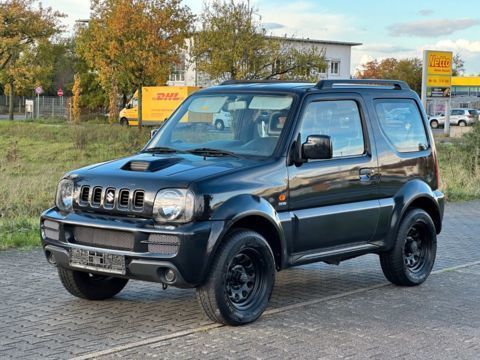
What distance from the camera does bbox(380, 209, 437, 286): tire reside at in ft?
25.7

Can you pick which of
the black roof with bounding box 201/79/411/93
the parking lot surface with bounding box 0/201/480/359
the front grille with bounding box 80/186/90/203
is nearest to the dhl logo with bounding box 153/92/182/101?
the parking lot surface with bounding box 0/201/480/359

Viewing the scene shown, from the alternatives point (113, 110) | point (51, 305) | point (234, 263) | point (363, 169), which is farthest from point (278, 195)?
point (113, 110)

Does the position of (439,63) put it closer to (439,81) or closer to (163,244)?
(439,81)

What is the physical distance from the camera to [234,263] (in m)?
6.21

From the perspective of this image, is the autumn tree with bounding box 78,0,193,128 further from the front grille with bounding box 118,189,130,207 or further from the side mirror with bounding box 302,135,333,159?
the front grille with bounding box 118,189,130,207

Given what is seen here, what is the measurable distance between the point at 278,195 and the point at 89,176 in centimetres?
156

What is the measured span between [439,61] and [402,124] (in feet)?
117

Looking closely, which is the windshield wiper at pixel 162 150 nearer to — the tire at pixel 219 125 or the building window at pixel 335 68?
the tire at pixel 219 125

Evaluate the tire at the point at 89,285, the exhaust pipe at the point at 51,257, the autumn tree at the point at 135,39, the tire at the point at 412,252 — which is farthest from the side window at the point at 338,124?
the autumn tree at the point at 135,39

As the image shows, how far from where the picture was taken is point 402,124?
26.5 feet

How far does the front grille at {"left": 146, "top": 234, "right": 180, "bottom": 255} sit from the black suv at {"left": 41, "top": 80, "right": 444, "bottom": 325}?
0.01 meters

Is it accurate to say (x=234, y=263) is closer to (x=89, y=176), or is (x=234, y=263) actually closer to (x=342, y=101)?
(x=89, y=176)

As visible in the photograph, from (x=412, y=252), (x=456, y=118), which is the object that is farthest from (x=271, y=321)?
(x=456, y=118)

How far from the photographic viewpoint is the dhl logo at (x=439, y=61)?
137 feet
